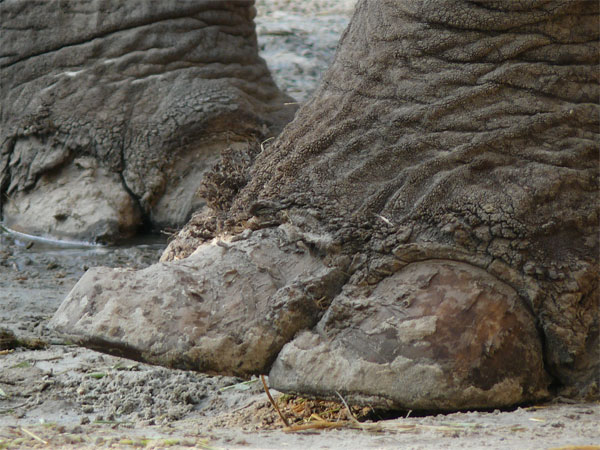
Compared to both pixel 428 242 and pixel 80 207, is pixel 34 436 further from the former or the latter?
pixel 80 207

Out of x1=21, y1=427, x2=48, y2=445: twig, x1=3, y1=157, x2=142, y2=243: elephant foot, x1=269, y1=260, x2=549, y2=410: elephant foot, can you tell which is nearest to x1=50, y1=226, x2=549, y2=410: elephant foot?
x1=269, y1=260, x2=549, y2=410: elephant foot

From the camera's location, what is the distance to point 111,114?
20.0 feet

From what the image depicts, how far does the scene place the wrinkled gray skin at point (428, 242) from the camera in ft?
8.75

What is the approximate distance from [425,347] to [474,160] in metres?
0.63

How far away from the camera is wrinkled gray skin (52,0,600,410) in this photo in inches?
105

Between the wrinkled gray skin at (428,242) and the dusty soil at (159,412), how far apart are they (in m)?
0.16

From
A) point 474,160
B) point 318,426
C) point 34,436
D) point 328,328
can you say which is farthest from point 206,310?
point 474,160

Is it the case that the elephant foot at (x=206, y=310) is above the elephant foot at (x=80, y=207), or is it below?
above

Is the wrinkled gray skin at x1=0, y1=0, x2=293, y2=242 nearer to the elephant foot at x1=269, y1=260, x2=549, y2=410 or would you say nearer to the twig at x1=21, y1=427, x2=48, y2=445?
the elephant foot at x1=269, y1=260, x2=549, y2=410

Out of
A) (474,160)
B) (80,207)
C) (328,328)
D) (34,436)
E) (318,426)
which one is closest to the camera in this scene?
(34,436)

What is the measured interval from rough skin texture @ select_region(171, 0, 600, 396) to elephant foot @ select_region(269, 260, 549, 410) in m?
0.07

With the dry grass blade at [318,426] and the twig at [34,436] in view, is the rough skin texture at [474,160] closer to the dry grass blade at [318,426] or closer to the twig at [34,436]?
the dry grass blade at [318,426]

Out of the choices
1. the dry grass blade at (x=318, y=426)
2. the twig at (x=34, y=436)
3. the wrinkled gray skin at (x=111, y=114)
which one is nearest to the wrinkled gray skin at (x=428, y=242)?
the dry grass blade at (x=318, y=426)

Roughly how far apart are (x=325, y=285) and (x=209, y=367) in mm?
429
